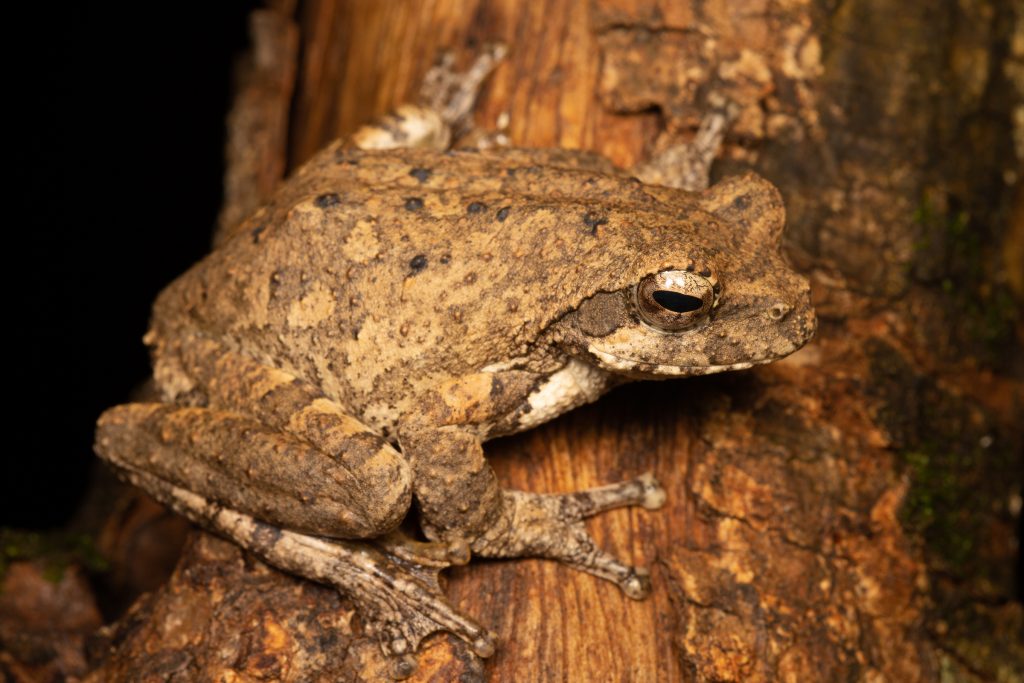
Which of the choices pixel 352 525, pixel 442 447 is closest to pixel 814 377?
pixel 442 447

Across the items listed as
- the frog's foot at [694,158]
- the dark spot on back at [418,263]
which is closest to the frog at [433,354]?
the dark spot on back at [418,263]

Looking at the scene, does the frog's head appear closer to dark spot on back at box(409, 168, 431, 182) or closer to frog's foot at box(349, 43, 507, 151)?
dark spot on back at box(409, 168, 431, 182)

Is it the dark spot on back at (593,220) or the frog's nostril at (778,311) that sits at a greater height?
the dark spot on back at (593,220)

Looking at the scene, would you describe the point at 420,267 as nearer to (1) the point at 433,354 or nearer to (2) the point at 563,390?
(1) the point at 433,354

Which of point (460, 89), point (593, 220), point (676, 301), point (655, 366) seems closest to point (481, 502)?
point (655, 366)

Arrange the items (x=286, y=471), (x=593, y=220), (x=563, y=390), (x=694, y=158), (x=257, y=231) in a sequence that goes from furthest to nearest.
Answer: (x=694, y=158) → (x=257, y=231) → (x=563, y=390) → (x=593, y=220) → (x=286, y=471)

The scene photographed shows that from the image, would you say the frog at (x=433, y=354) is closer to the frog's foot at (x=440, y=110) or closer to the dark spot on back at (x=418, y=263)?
the dark spot on back at (x=418, y=263)
